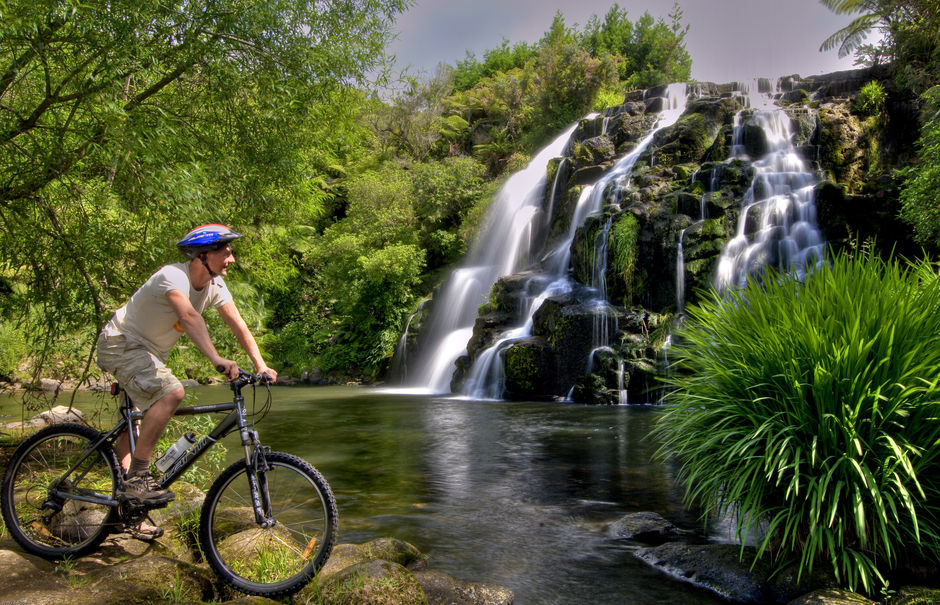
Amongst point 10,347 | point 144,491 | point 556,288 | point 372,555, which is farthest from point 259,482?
point 556,288

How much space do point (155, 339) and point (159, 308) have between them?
0.70 ft

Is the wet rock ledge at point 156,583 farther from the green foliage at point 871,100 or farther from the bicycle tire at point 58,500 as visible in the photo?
the green foliage at point 871,100

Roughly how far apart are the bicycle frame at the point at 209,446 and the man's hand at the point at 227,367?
0.23 feet

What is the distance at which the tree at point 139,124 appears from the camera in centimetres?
530

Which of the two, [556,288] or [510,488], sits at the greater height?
[556,288]

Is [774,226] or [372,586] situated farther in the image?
[774,226]

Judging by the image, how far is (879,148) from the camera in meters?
21.4

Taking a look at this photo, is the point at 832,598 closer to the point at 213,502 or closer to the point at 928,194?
the point at 213,502

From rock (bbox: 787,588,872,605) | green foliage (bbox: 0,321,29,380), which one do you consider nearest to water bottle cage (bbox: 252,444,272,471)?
rock (bbox: 787,588,872,605)

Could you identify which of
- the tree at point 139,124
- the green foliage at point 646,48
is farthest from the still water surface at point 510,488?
the green foliage at point 646,48

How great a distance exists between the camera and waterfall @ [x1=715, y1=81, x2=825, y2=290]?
656 inches

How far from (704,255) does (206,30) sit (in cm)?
1432

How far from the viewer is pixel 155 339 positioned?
3.91m

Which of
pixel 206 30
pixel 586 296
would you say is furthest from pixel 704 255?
pixel 206 30
